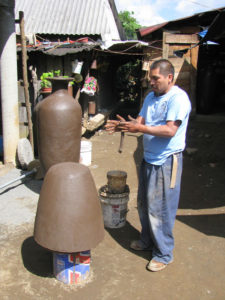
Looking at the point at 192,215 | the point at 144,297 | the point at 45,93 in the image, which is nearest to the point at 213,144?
the point at 192,215

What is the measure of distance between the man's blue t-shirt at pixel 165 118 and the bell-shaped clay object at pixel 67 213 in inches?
28.8

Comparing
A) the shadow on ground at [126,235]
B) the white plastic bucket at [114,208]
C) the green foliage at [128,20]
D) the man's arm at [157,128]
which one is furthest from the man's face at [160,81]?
the green foliage at [128,20]

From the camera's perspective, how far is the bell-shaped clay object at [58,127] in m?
4.18

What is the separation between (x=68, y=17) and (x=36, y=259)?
38.6ft

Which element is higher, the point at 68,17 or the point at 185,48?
the point at 68,17

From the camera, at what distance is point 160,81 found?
2828 millimetres

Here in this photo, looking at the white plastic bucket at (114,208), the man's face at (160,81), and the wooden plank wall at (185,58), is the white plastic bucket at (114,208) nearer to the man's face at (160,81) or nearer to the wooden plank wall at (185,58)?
the man's face at (160,81)

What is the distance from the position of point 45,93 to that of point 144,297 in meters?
5.79

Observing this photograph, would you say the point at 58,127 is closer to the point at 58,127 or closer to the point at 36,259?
the point at 58,127

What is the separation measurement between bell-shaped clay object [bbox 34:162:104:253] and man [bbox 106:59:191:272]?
648 mm

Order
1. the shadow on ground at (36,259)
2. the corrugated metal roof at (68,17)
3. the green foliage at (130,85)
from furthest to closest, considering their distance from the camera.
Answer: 1. the green foliage at (130,85)
2. the corrugated metal roof at (68,17)
3. the shadow on ground at (36,259)

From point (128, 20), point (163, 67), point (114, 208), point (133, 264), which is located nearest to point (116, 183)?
point (114, 208)

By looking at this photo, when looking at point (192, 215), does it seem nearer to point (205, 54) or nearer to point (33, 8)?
Result: point (205, 54)

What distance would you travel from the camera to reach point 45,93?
7461mm
